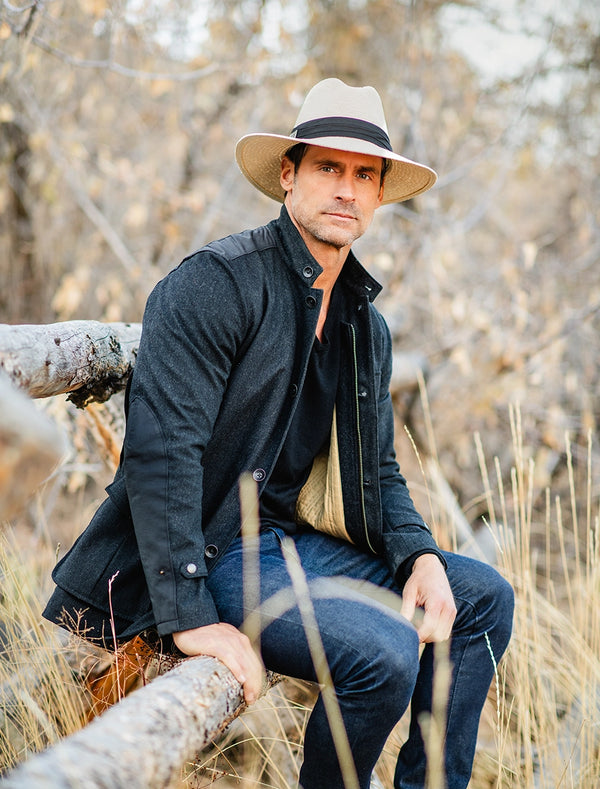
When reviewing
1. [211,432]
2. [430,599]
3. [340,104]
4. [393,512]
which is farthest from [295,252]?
[430,599]

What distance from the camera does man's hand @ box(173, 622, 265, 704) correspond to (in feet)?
5.13

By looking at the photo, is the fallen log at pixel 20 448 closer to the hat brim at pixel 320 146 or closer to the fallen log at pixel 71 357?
the fallen log at pixel 71 357

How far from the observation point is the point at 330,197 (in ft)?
7.16

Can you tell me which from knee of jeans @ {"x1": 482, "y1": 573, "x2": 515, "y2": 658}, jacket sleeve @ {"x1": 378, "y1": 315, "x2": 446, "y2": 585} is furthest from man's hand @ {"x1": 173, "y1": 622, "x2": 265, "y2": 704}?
knee of jeans @ {"x1": 482, "y1": 573, "x2": 515, "y2": 658}

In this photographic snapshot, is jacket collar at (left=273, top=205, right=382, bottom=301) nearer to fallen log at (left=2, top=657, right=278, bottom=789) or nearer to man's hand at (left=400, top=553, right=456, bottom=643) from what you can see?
man's hand at (left=400, top=553, right=456, bottom=643)

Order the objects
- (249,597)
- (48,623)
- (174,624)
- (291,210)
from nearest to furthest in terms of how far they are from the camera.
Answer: (174,624), (249,597), (48,623), (291,210)

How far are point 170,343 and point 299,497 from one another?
724 mm

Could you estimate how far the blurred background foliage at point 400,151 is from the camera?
15.0ft

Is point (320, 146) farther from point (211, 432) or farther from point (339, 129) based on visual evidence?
point (211, 432)

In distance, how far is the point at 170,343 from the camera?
6.02ft

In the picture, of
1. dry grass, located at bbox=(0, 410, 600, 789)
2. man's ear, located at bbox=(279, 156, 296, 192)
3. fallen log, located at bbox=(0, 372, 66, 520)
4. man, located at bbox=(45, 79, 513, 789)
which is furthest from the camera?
man's ear, located at bbox=(279, 156, 296, 192)

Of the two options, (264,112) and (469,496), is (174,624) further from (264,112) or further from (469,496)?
(264,112)

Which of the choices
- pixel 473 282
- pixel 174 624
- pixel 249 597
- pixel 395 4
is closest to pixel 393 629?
pixel 249 597

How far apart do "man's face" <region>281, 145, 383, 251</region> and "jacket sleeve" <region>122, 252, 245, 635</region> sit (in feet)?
1.16
